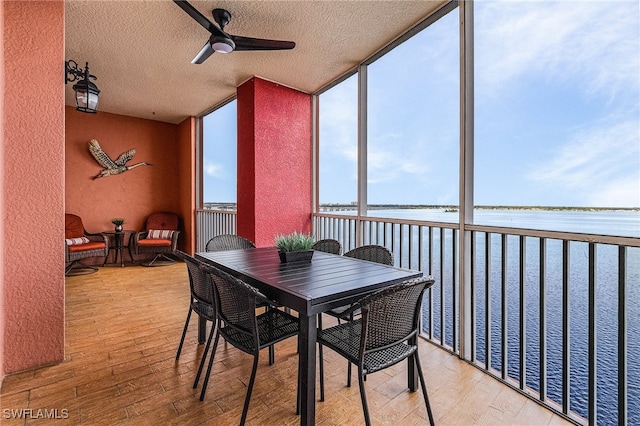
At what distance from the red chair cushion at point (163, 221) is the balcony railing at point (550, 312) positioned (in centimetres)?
478

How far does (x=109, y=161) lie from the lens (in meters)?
5.74

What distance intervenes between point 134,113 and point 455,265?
6054mm

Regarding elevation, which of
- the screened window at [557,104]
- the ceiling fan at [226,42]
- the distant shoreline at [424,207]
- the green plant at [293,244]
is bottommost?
the green plant at [293,244]

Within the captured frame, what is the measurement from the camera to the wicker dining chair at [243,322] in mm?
1594

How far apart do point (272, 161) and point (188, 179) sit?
9.13ft

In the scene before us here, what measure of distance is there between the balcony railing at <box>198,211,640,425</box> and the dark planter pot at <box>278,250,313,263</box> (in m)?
1.15

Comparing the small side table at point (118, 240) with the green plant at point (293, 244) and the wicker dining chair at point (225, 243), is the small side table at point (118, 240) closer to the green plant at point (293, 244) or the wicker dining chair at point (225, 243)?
the wicker dining chair at point (225, 243)

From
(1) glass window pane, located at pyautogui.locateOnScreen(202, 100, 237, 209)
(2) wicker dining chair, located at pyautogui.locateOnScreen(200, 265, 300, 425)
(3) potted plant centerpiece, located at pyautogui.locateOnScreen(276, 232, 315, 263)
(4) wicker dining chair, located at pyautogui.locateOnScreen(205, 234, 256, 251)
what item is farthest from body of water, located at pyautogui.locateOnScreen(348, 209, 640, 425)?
(1) glass window pane, located at pyautogui.locateOnScreen(202, 100, 237, 209)

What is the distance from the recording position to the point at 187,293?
395cm

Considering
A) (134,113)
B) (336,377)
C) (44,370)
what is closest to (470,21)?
(336,377)

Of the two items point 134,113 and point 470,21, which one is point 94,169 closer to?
point 134,113

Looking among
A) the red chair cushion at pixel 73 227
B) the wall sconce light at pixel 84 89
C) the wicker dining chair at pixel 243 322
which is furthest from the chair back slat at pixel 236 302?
the red chair cushion at pixel 73 227

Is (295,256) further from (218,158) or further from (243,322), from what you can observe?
(218,158)

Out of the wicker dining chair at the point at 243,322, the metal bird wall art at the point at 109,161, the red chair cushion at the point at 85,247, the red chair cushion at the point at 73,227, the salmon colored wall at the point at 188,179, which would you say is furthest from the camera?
the salmon colored wall at the point at 188,179
